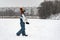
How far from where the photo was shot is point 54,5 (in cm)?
403

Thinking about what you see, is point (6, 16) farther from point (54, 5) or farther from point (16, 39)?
point (16, 39)

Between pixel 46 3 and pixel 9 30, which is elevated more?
pixel 46 3

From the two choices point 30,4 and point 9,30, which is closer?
point 9,30

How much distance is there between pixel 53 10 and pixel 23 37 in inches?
76.3

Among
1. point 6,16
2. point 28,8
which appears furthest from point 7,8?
point 28,8

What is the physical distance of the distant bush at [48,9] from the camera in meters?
3.94

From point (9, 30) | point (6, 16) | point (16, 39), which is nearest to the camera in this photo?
point (16, 39)

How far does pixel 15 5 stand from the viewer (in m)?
4.15

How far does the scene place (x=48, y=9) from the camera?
13.1 feet

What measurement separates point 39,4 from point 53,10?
0.36 m

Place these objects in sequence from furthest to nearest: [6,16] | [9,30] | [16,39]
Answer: [6,16] < [9,30] < [16,39]

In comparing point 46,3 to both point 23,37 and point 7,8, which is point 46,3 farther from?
point 23,37

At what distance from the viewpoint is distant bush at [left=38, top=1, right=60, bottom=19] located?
12.9 feet

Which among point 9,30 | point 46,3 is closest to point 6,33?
point 9,30
